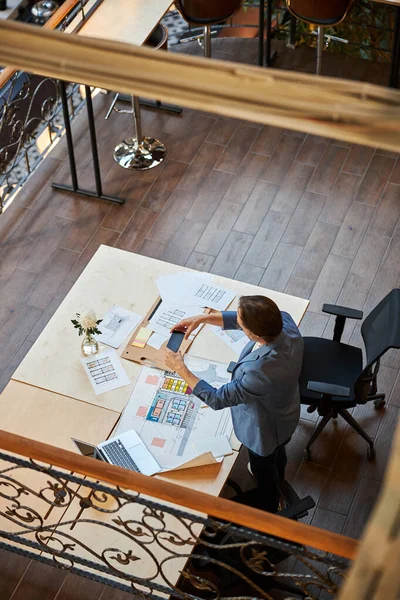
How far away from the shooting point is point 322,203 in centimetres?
621

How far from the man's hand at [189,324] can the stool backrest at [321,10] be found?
3.31 metres

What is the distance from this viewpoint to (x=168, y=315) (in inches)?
177

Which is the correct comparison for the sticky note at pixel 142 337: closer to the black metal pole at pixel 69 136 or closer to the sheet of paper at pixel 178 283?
the sheet of paper at pixel 178 283

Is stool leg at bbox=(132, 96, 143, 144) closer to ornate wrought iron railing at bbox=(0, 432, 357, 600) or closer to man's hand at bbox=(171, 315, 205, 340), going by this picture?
man's hand at bbox=(171, 315, 205, 340)

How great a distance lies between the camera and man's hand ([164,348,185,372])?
399cm

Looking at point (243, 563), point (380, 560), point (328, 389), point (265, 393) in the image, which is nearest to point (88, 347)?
point (265, 393)

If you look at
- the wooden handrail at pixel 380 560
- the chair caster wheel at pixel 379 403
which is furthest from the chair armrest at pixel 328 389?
the wooden handrail at pixel 380 560

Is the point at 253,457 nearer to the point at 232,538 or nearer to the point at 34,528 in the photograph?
the point at 232,538

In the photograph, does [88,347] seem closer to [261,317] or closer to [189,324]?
[189,324]

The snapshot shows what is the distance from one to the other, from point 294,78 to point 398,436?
0.70m

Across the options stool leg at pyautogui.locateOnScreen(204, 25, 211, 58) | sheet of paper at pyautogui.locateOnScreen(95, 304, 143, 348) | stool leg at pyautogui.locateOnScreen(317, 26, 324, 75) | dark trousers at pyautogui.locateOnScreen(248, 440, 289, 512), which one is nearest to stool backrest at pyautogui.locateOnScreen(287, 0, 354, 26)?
stool leg at pyautogui.locateOnScreen(317, 26, 324, 75)

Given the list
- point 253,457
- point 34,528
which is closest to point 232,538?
point 253,457

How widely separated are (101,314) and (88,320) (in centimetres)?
32

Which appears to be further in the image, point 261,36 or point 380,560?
point 261,36
